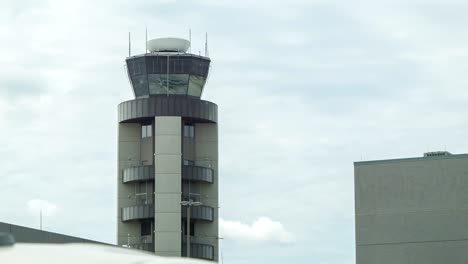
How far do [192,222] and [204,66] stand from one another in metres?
15.1

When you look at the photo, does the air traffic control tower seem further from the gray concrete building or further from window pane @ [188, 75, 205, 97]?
the gray concrete building

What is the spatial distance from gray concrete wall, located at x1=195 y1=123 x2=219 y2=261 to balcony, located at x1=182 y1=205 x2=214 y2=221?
0.78 metres

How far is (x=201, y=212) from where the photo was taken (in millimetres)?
113688

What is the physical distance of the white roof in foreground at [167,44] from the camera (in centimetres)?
11456

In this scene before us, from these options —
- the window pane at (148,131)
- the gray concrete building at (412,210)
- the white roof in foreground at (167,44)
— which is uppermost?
the white roof in foreground at (167,44)

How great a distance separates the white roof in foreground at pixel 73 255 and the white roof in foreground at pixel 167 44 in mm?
109482

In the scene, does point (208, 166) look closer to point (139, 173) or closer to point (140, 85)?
point (139, 173)

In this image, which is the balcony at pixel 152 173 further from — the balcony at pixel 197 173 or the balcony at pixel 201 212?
the balcony at pixel 201 212

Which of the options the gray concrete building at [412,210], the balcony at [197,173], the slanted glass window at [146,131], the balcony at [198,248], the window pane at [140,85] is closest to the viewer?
the gray concrete building at [412,210]

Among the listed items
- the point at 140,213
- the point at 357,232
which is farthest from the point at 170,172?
the point at 357,232

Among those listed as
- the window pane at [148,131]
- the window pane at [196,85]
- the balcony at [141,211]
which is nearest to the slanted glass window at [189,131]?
the window pane at [196,85]

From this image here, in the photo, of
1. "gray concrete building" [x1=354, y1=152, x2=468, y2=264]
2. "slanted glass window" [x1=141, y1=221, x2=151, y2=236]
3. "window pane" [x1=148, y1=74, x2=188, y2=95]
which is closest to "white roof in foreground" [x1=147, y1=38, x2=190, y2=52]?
"window pane" [x1=148, y1=74, x2=188, y2=95]

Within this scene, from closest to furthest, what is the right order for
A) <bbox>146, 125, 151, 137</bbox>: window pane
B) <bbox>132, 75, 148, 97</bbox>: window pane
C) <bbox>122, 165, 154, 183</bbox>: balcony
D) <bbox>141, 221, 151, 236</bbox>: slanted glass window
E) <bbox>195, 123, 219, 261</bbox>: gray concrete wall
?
<bbox>122, 165, 154, 183</bbox>: balcony → <bbox>132, 75, 148, 97</bbox>: window pane → <bbox>141, 221, 151, 236</bbox>: slanted glass window → <bbox>195, 123, 219, 261</bbox>: gray concrete wall → <bbox>146, 125, 151, 137</bbox>: window pane

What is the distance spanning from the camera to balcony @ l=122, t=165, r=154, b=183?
373 feet
